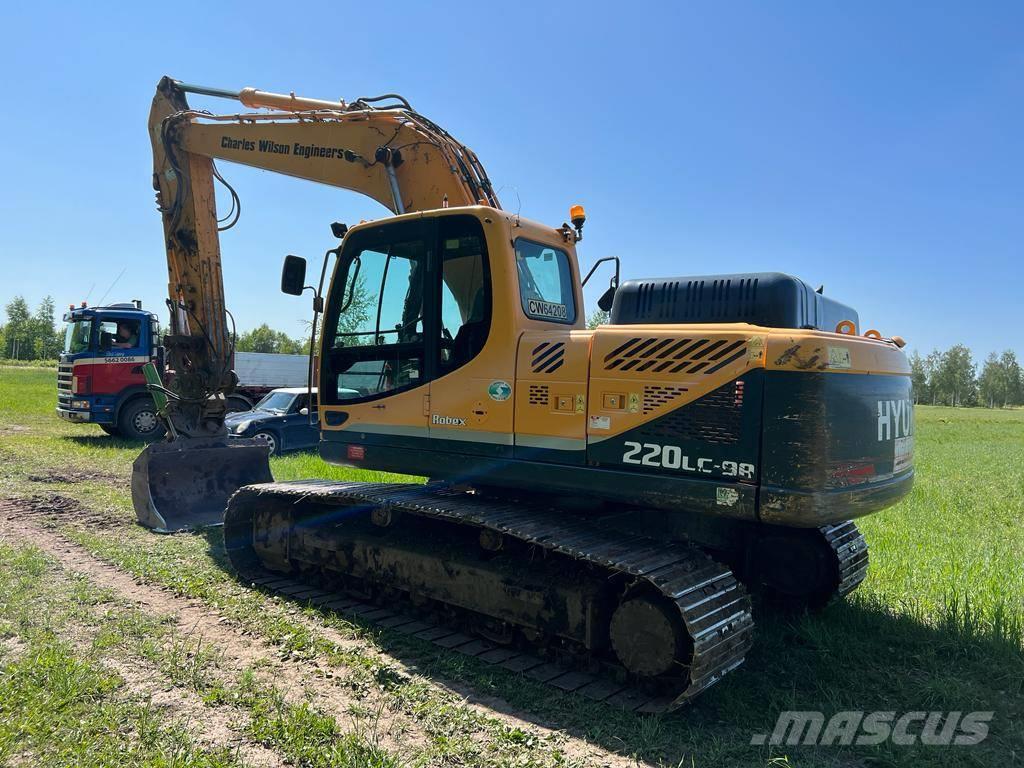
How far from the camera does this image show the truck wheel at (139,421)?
15.2 m

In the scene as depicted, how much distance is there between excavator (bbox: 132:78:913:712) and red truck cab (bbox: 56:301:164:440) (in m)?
10.6

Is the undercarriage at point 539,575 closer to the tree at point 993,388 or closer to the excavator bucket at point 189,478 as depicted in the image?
the excavator bucket at point 189,478

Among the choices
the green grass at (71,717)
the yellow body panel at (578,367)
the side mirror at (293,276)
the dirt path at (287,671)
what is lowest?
the dirt path at (287,671)

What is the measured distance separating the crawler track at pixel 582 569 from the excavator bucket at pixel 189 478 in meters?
2.17

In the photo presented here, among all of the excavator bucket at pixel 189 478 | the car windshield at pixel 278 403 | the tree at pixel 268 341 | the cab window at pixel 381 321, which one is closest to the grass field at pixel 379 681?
the excavator bucket at pixel 189 478

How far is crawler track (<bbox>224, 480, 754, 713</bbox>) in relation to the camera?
3.65 metres

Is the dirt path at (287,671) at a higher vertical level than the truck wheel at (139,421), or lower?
lower

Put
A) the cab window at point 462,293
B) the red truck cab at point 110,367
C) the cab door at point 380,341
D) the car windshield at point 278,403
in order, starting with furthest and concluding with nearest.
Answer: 1. the red truck cab at point 110,367
2. the car windshield at point 278,403
3. the cab door at point 380,341
4. the cab window at point 462,293

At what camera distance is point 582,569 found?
4.29 m

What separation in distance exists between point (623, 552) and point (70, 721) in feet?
9.55

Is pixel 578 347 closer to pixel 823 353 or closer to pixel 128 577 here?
pixel 823 353

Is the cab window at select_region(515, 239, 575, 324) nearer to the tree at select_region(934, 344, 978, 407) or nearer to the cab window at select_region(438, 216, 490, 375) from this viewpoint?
the cab window at select_region(438, 216, 490, 375)

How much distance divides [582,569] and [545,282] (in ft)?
6.70

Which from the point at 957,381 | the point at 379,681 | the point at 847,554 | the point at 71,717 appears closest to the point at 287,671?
the point at 379,681
